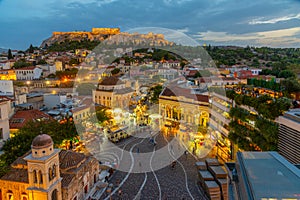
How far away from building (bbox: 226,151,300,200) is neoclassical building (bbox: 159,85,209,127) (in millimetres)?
16182

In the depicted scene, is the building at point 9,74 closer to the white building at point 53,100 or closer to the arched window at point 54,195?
the white building at point 53,100

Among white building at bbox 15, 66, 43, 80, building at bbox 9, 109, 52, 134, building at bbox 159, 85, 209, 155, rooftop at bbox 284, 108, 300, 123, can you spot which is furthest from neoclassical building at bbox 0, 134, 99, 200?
white building at bbox 15, 66, 43, 80

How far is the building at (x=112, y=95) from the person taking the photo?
3097cm

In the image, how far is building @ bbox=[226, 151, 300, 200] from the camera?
15.3 feet

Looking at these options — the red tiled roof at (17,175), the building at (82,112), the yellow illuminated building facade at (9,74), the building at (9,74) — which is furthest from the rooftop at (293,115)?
the building at (9,74)

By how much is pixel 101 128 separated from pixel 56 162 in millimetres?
11782

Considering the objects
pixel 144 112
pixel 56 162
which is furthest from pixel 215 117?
pixel 56 162

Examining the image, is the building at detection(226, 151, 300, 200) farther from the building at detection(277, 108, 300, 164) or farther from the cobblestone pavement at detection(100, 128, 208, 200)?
the cobblestone pavement at detection(100, 128, 208, 200)

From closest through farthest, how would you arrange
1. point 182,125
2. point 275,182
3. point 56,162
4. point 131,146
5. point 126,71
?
point 275,182 < point 56,162 < point 131,146 < point 182,125 < point 126,71

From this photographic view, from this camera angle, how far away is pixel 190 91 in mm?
26047

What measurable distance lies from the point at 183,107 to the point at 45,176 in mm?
17729

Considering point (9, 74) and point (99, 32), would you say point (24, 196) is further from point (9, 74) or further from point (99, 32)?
point (99, 32)

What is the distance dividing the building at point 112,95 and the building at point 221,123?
45.3 ft

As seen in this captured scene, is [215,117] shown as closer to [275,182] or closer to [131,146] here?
[131,146]
